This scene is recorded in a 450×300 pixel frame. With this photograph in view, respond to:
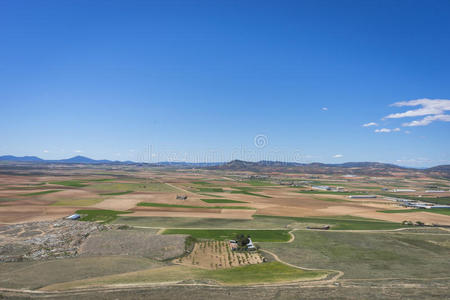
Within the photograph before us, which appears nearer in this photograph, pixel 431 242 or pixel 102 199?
pixel 431 242

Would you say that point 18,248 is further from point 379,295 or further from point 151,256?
point 379,295

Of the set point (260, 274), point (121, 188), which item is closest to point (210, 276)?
point (260, 274)

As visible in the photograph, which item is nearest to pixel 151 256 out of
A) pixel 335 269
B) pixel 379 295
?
pixel 335 269

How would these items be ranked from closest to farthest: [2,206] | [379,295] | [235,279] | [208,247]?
[379,295] → [235,279] → [208,247] → [2,206]

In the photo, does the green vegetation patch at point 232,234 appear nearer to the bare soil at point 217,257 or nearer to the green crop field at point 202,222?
the green crop field at point 202,222

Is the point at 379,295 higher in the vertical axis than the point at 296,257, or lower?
higher

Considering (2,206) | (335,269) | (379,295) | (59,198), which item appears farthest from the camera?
(59,198)

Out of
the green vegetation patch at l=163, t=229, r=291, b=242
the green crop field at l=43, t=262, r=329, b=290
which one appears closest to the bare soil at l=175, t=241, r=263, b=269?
the green crop field at l=43, t=262, r=329, b=290
